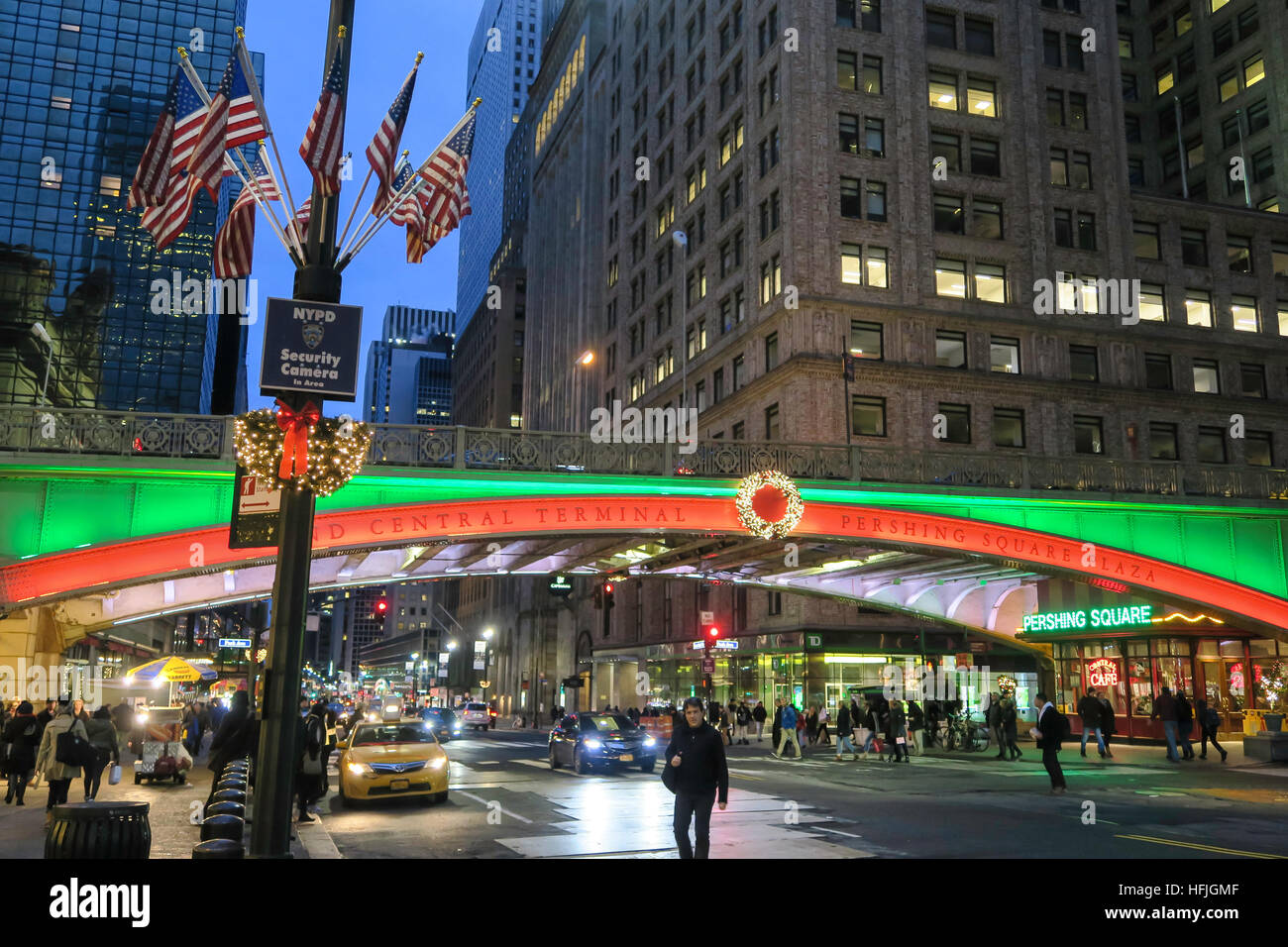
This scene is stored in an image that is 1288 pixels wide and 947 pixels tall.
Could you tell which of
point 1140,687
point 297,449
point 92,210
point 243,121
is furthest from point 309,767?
point 92,210

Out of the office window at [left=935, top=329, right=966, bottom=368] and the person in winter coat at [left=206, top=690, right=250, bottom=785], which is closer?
the person in winter coat at [left=206, top=690, right=250, bottom=785]

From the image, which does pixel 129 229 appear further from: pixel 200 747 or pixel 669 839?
pixel 669 839

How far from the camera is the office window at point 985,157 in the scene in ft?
166

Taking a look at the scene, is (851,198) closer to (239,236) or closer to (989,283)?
(989,283)

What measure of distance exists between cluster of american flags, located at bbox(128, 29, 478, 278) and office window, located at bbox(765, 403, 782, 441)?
35786 millimetres

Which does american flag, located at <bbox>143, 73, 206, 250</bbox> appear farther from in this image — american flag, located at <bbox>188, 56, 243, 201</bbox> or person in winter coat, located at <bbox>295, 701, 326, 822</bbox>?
person in winter coat, located at <bbox>295, 701, 326, 822</bbox>

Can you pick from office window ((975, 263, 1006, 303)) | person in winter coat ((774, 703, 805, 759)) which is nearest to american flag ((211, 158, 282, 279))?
person in winter coat ((774, 703, 805, 759))

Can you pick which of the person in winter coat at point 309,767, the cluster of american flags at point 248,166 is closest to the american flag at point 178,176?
the cluster of american flags at point 248,166

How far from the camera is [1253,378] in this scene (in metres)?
53.4

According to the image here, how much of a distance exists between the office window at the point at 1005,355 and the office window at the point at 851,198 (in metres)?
8.77

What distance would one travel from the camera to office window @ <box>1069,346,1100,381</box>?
5025 centimetres

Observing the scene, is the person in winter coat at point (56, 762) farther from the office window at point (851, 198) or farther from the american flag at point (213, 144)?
the office window at point (851, 198)

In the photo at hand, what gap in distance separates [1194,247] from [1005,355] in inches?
555
